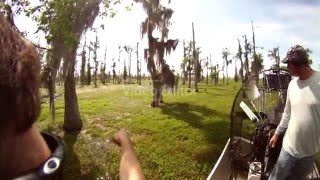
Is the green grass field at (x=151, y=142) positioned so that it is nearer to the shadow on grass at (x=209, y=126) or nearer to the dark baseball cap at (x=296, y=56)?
the shadow on grass at (x=209, y=126)

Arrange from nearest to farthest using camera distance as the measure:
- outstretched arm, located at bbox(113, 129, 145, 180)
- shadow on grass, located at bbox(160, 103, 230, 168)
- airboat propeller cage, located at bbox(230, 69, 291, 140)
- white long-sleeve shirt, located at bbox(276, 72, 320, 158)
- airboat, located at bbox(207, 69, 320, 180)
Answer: outstretched arm, located at bbox(113, 129, 145, 180) → white long-sleeve shirt, located at bbox(276, 72, 320, 158) → airboat, located at bbox(207, 69, 320, 180) → airboat propeller cage, located at bbox(230, 69, 291, 140) → shadow on grass, located at bbox(160, 103, 230, 168)

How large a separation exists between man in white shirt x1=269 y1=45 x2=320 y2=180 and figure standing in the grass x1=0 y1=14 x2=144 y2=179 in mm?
4215

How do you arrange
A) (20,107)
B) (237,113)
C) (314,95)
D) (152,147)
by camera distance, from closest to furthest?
(20,107) → (314,95) → (237,113) → (152,147)

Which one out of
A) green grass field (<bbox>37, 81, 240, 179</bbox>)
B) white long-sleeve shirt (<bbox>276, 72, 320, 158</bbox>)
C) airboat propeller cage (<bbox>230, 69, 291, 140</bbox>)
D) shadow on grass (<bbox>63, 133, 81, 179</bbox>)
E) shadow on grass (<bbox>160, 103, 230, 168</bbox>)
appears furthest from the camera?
shadow on grass (<bbox>160, 103, 230, 168</bbox>)

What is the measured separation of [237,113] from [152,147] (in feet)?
21.2

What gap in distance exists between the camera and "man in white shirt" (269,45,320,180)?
4.52 metres

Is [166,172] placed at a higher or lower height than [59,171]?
lower

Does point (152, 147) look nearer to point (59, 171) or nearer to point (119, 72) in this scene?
point (59, 171)

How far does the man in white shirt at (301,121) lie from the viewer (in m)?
4.52

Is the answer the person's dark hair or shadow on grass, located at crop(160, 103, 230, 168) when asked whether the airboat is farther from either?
the person's dark hair

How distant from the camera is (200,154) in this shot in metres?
15.1

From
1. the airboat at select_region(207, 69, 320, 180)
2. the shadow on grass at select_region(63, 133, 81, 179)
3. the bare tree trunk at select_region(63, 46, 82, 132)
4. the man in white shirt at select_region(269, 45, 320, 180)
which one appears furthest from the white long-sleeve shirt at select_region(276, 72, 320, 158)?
the bare tree trunk at select_region(63, 46, 82, 132)

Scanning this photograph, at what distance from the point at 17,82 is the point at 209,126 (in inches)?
765

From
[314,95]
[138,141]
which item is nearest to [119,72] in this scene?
[138,141]
